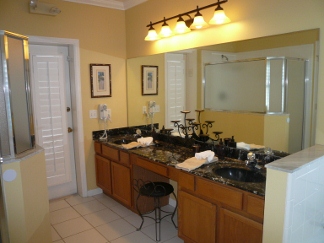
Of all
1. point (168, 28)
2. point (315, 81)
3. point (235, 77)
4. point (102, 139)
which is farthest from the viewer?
point (102, 139)

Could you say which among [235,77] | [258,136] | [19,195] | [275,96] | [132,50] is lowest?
[19,195]

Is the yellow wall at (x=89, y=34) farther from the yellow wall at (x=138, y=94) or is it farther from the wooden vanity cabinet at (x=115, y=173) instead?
the wooden vanity cabinet at (x=115, y=173)

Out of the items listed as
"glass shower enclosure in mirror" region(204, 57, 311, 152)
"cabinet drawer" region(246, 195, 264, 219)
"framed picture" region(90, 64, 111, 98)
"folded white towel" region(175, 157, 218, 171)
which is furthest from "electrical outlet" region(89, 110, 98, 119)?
"cabinet drawer" region(246, 195, 264, 219)

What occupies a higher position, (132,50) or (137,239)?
(132,50)

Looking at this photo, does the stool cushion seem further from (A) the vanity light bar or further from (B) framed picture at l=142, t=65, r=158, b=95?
(A) the vanity light bar

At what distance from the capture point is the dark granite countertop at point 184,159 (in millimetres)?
1942

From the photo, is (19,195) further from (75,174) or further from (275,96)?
(275,96)

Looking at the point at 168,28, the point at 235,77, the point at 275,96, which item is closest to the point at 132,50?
the point at 168,28

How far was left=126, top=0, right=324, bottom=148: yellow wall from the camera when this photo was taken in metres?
2.00

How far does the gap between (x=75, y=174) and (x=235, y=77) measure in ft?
8.74

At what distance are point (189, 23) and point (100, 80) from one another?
157cm

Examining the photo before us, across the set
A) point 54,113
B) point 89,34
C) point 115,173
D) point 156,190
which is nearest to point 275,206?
point 156,190

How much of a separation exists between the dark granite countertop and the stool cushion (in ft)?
0.97

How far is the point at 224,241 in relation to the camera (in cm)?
211
